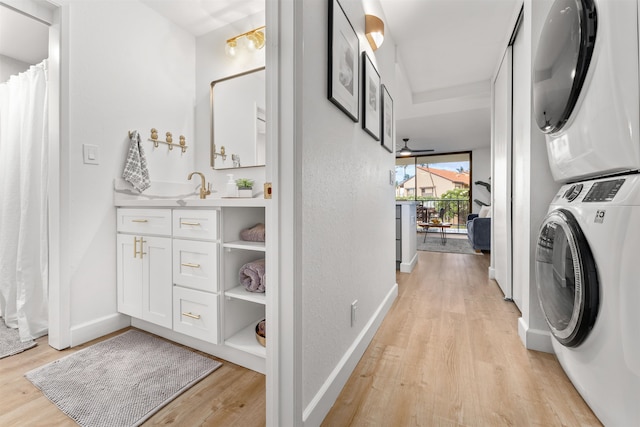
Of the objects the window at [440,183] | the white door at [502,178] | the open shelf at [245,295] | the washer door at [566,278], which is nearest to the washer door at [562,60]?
the washer door at [566,278]

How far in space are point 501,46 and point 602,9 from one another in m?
2.16

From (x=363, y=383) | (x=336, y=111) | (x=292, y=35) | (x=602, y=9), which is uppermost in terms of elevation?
(x=602, y=9)

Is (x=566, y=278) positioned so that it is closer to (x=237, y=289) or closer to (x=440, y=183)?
(x=237, y=289)

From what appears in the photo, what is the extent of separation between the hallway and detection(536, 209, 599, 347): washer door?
277 millimetres

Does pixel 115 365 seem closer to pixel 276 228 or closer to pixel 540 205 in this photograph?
pixel 276 228

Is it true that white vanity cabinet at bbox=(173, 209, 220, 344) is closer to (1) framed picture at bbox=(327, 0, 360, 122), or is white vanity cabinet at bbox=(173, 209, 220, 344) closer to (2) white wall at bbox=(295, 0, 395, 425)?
(2) white wall at bbox=(295, 0, 395, 425)

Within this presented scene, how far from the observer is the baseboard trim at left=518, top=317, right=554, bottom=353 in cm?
156

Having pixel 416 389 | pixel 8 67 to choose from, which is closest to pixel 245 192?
pixel 416 389

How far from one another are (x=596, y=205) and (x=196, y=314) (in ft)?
5.99

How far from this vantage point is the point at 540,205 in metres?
1.59

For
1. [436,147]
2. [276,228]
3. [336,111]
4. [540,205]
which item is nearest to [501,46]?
[540,205]

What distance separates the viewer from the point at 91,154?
5.63ft

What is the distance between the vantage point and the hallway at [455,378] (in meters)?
1.09

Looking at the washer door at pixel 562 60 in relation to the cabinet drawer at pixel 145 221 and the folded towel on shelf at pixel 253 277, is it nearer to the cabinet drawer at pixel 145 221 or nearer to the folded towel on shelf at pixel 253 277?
the folded towel on shelf at pixel 253 277
